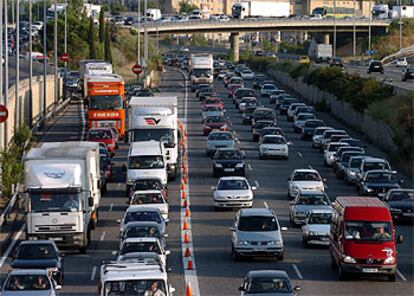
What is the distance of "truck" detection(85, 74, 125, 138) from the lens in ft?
234

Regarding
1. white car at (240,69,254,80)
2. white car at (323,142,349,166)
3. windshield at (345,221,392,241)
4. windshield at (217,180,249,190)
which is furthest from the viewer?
white car at (240,69,254,80)

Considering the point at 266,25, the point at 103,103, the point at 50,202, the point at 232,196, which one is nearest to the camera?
the point at 50,202

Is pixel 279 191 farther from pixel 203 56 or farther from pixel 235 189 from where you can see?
pixel 203 56

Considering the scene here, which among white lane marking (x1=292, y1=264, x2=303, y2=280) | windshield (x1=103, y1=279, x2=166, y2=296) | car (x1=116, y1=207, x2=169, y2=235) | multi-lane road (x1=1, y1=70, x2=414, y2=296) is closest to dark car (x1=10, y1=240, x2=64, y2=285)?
multi-lane road (x1=1, y1=70, x2=414, y2=296)

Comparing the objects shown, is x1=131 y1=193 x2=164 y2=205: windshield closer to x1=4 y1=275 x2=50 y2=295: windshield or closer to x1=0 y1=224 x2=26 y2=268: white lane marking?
x1=0 y1=224 x2=26 y2=268: white lane marking

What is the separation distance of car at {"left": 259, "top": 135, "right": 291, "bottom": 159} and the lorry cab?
12.7 meters

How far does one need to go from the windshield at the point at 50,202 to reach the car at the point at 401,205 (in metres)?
12.0

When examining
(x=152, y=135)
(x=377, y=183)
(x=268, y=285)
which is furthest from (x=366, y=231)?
(x=152, y=135)

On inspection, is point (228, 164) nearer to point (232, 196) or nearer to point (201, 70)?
point (232, 196)

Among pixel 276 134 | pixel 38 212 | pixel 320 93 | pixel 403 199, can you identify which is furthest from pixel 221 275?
pixel 320 93

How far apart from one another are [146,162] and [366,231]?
19486 millimetres

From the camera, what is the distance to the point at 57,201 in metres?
39.7

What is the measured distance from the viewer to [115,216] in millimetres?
47531

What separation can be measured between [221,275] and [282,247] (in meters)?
2.73
